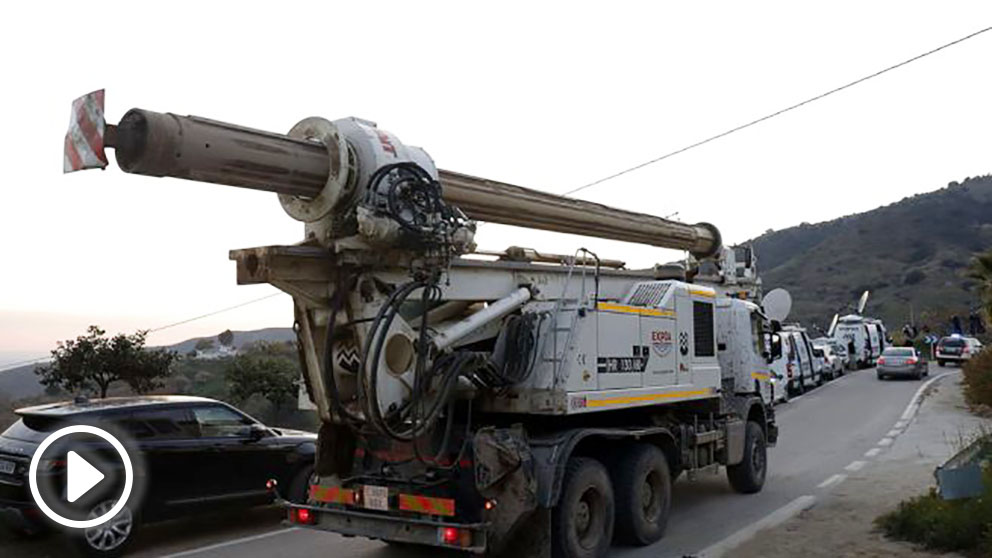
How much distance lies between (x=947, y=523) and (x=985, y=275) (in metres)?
17.8

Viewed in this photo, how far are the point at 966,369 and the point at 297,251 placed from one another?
23782 mm

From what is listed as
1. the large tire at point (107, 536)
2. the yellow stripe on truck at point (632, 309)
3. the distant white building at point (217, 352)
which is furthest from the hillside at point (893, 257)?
the large tire at point (107, 536)

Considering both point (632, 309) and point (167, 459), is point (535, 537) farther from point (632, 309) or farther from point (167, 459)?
point (167, 459)

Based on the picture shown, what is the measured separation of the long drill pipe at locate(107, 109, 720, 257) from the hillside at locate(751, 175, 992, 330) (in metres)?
77.8

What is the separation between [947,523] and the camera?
7.68 metres

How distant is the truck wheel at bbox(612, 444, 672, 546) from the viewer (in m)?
8.20

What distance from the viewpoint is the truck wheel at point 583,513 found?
23.7ft

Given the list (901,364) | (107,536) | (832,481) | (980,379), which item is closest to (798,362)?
(901,364)

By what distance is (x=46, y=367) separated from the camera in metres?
17.3

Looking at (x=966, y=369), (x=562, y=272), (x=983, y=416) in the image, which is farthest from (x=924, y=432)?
(x=562, y=272)

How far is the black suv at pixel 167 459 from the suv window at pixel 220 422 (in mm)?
11

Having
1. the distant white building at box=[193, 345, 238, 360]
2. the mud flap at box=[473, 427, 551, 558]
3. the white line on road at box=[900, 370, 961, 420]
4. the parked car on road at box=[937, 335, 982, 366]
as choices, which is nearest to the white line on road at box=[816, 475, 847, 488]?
the mud flap at box=[473, 427, 551, 558]

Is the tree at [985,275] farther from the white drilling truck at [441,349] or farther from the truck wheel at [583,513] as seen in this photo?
the truck wheel at [583,513]

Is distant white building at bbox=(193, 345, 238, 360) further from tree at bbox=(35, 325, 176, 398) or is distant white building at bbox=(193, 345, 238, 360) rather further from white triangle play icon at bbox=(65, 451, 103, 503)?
white triangle play icon at bbox=(65, 451, 103, 503)
